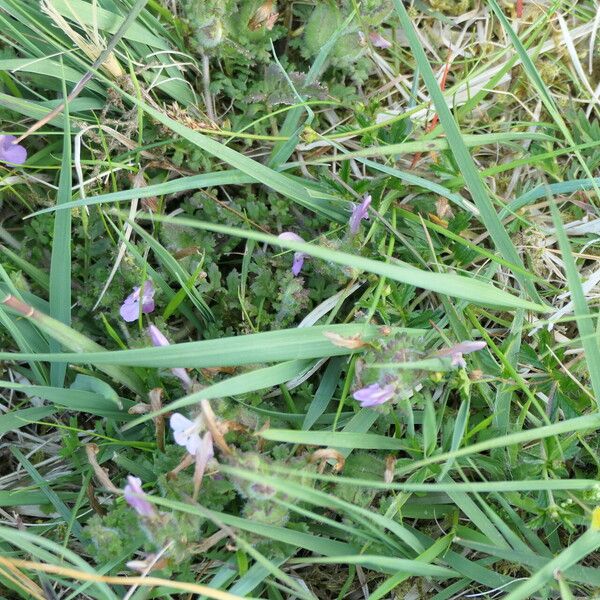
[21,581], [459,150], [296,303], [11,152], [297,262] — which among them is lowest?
[21,581]

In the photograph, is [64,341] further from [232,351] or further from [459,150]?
[459,150]

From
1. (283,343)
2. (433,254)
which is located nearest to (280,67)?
(433,254)

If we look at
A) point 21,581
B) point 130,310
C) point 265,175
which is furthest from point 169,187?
point 21,581

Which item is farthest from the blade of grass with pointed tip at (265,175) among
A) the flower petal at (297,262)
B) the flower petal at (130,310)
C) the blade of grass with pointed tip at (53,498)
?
the blade of grass with pointed tip at (53,498)

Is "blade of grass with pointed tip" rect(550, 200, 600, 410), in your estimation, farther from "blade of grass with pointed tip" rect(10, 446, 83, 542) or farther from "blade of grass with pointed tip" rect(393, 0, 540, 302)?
"blade of grass with pointed tip" rect(10, 446, 83, 542)

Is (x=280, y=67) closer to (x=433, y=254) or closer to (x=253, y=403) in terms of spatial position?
(x=433, y=254)
